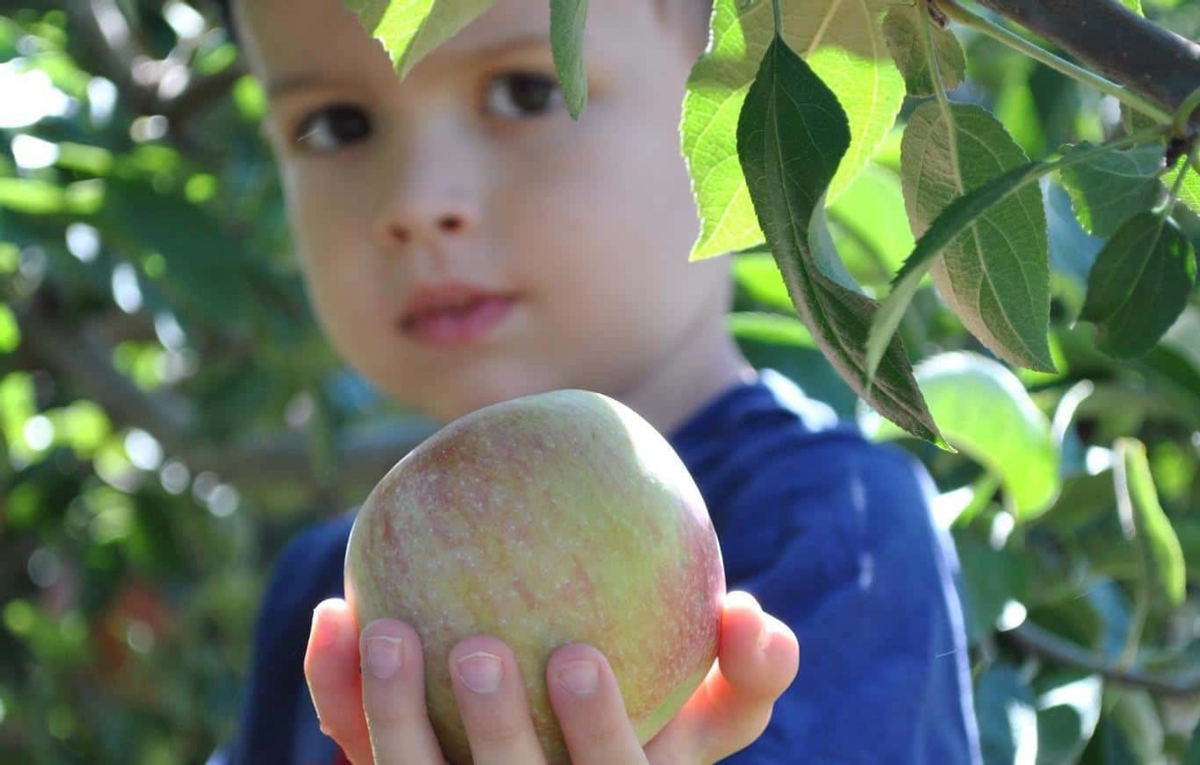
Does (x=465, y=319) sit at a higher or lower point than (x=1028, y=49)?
lower

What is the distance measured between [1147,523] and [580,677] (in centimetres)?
54

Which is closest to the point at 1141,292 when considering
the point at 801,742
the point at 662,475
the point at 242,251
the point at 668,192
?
the point at 662,475

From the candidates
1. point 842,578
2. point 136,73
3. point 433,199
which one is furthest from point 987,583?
point 136,73

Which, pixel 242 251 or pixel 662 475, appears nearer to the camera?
pixel 662 475

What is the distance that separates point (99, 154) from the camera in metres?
1.40

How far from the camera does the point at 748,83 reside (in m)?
0.51

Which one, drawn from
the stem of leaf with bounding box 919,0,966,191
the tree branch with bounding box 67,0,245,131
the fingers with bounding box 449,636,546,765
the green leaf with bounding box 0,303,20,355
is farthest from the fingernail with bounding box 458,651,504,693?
the green leaf with bounding box 0,303,20,355

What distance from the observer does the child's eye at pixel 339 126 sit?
1.01 metres

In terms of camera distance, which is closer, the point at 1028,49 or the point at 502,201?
the point at 1028,49

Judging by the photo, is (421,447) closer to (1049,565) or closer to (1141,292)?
(1141,292)

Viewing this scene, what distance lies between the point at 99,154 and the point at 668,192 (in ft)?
2.22

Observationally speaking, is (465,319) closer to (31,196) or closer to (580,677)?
(580,677)

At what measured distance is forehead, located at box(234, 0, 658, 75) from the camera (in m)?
0.92

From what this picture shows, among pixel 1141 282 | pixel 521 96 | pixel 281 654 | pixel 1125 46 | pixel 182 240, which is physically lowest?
pixel 281 654
